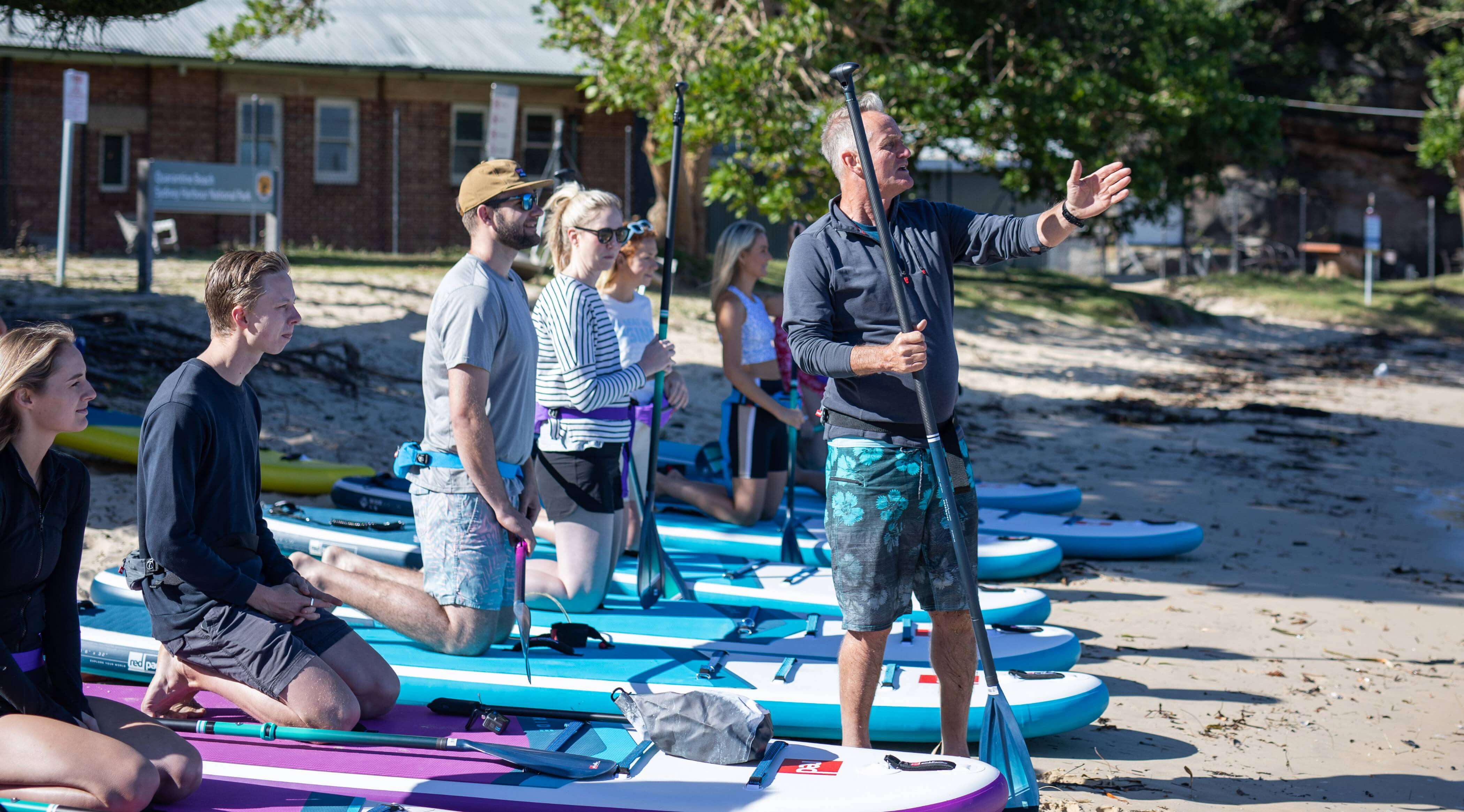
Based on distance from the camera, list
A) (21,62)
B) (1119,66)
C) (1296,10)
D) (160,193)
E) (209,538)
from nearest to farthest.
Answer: (209,538) → (160,193) → (1119,66) → (21,62) → (1296,10)

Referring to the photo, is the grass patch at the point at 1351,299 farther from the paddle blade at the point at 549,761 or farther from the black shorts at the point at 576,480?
the paddle blade at the point at 549,761

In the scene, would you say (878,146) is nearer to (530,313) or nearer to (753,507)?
(530,313)

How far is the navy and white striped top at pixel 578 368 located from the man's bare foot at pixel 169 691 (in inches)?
68.3

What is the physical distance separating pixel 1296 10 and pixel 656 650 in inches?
1196

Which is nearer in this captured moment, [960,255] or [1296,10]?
[960,255]

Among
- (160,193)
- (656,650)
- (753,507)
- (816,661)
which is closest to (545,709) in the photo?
(656,650)

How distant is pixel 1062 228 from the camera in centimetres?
356

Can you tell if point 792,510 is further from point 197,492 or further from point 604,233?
point 197,492

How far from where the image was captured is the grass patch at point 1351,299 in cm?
2250

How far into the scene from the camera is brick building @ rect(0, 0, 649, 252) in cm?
1892

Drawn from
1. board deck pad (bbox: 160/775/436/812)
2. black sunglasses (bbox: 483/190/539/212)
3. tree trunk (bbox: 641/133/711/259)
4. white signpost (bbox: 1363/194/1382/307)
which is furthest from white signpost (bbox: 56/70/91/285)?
white signpost (bbox: 1363/194/1382/307)

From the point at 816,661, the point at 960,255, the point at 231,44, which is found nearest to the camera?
the point at 960,255

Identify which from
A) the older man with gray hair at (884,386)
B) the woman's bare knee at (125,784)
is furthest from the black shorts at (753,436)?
the woman's bare knee at (125,784)

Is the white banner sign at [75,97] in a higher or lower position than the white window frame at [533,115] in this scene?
lower
